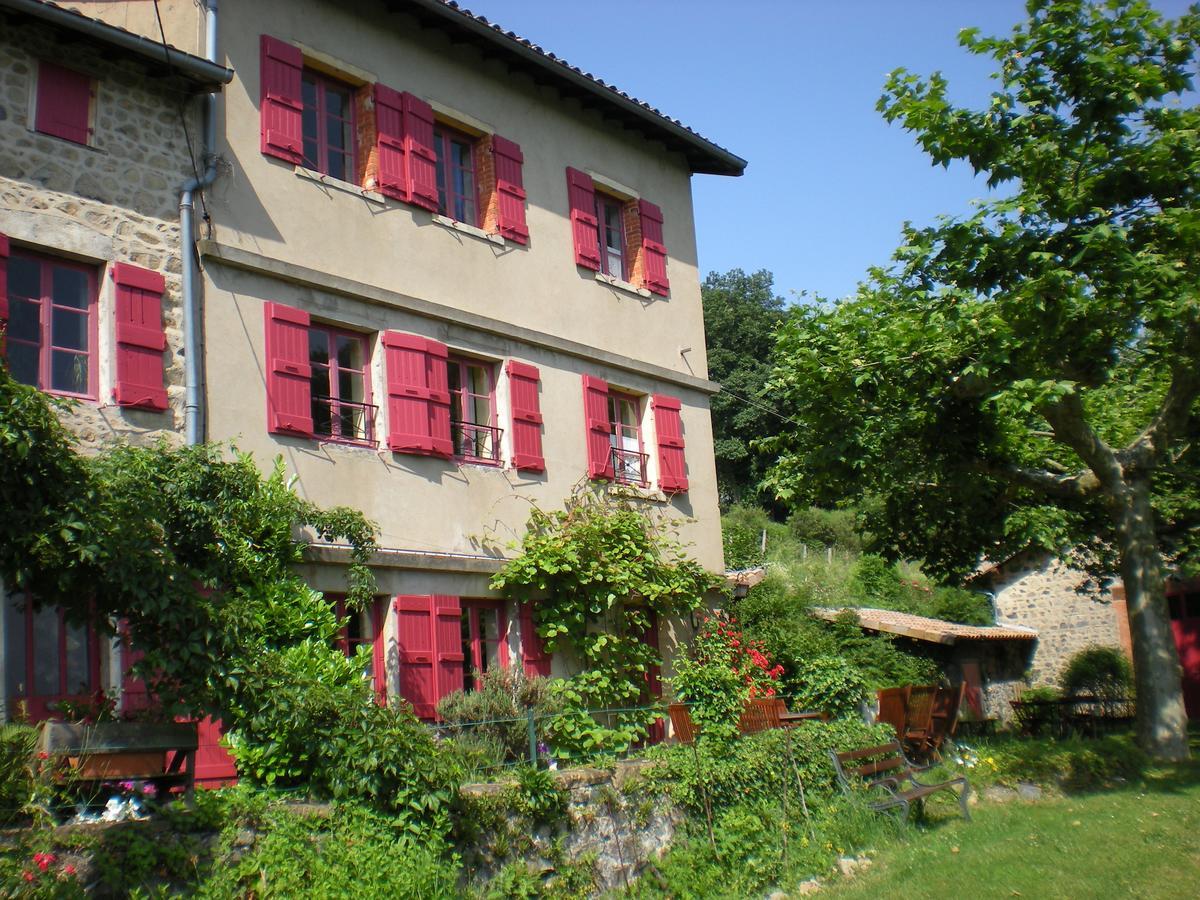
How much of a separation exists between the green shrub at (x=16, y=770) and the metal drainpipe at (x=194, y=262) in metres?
3.45

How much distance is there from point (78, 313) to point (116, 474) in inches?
69.6

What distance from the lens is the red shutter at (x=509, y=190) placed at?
46.1ft

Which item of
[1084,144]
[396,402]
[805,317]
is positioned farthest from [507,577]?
[1084,144]

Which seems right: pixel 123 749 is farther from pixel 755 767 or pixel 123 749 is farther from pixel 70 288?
pixel 755 767

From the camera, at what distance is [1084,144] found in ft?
44.2

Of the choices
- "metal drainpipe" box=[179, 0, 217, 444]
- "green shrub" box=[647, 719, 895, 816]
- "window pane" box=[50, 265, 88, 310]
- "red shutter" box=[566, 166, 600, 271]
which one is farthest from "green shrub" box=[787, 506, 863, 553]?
"window pane" box=[50, 265, 88, 310]

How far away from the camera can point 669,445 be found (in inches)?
615

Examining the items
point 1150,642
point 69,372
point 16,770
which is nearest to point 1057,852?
point 1150,642

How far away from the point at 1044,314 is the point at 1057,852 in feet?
17.5

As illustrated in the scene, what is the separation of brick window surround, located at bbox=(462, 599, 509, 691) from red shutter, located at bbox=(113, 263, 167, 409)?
405cm

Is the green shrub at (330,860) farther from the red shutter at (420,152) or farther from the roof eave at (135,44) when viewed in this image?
the red shutter at (420,152)

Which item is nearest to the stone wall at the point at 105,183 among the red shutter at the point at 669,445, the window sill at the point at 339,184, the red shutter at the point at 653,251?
the window sill at the point at 339,184

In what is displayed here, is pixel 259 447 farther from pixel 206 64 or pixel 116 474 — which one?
pixel 206 64

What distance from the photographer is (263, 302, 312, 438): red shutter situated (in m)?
11.1
